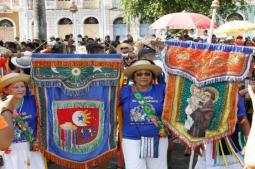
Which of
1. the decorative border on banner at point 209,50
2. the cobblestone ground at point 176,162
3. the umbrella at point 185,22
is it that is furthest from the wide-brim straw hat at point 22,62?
the umbrella at point 185,22

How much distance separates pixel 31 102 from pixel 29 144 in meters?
0.44

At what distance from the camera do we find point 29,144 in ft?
15.3

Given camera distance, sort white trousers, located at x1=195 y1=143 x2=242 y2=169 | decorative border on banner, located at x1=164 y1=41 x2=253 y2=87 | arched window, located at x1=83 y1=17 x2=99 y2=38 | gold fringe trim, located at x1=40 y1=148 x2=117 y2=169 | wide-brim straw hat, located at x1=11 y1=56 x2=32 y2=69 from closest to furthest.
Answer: decorative border on banner, located at x1=164 y1=41 x2=253 y2=87, white trousers, located at x1=195 y1=143 x2=242 y2=169, gold fringe trim, located at x1=40 y1=148 x2=117 y2=169, wide-brim straw hat, located at x1=11 y1=56 x2=32 y2=69, arched window, located at x1=83 y1=17 x2=99 y2=38

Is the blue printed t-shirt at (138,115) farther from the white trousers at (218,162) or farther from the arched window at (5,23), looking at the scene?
the arched window at (5,23)

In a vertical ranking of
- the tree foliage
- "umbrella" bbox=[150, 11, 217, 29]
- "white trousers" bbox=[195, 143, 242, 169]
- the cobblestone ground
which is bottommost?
the cobblestone ground

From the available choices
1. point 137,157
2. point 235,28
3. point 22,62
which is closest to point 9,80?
point 22,62

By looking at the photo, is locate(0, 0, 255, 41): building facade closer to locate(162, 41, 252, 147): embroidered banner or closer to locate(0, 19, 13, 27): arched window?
locate(0, 19, 13, 27): arched window

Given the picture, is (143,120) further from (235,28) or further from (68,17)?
(68,17)

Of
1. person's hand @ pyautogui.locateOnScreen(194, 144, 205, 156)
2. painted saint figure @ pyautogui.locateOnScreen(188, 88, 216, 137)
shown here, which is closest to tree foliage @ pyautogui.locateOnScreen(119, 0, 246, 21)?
person's hand @ pyautogui.locateOnScreen(194, 144, 205, 156)

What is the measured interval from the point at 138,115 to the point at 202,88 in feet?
2.34

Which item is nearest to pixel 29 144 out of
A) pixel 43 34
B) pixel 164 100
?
pixel 164 100

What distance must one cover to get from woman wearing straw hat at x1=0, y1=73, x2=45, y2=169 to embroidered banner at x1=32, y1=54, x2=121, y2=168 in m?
0.10

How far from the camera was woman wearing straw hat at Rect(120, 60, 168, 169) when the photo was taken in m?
4.60

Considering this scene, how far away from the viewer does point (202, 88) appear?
4.41m
